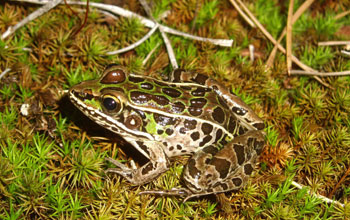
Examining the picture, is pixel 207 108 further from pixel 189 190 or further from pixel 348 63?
pixel 348 63

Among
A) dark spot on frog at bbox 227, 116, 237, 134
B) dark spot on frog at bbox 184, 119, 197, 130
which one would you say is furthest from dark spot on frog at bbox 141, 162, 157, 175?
dark spot on frog at bbox 227, 116, 237, 134

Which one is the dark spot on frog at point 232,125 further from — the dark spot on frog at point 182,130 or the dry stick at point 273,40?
the dry stick at point 273,40

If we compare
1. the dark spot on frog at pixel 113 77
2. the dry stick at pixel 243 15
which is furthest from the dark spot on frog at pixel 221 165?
the dry stick at pixel 243 15

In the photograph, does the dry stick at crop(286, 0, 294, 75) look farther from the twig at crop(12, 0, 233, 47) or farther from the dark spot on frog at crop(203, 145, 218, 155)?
the dark spot on frog at crop(203, 145, 218, 155)

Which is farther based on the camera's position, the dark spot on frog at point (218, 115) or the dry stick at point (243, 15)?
the dry stick at point (243, 15)

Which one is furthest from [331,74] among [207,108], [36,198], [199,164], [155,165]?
[36,198]

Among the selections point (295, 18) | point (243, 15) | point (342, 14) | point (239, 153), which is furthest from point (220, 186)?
point (342, 14)

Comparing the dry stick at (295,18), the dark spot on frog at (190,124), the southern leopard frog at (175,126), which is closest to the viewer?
the southern leopard frog at (175,126)
